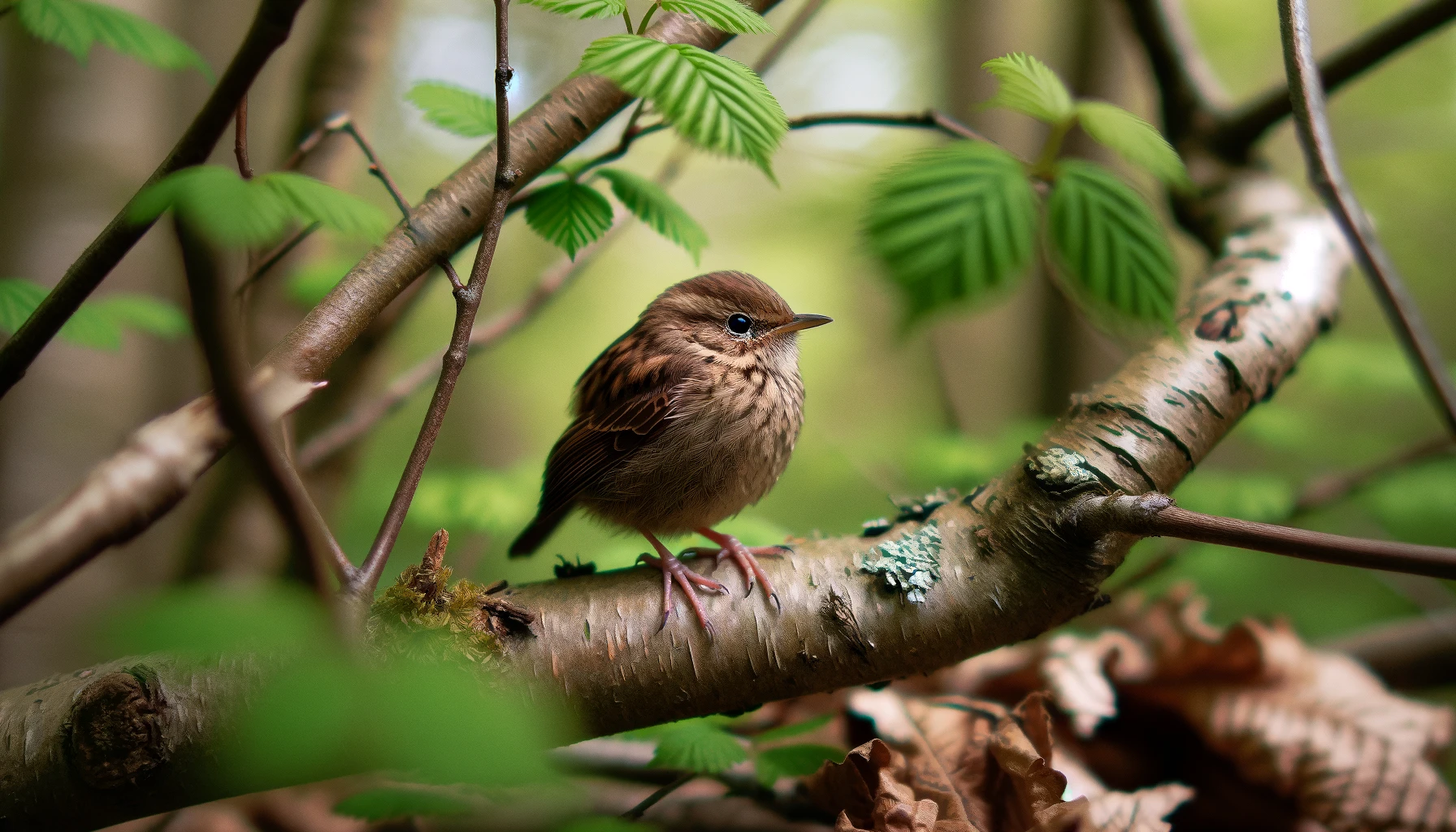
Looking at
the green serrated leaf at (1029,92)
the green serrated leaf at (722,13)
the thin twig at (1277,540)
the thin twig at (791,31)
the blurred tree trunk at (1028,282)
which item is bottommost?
the thin twig at (1277,540)

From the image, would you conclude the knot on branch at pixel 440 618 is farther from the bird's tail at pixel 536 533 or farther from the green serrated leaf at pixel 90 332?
the green serrated leaf at pixel 90 332

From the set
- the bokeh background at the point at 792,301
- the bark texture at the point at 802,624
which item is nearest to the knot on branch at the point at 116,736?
the bark texture at the point at 802,624

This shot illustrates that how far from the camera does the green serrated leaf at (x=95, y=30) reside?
153cm

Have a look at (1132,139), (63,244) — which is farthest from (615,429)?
(63,244)

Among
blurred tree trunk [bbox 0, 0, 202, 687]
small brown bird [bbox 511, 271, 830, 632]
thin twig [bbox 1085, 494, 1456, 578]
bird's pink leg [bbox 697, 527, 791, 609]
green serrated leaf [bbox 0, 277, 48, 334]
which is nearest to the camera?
thin twig [bbox 1085, 494, 1456, 578]

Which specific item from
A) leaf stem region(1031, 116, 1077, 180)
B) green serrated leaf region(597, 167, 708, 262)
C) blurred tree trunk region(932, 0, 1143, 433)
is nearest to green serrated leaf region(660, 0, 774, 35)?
leaf stem region(1031, 116, 1077, 180)

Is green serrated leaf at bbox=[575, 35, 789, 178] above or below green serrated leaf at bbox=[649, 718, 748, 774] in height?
above

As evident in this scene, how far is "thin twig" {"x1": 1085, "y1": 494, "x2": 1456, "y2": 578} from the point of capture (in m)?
1.14

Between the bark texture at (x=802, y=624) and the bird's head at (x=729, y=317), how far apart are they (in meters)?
0.84

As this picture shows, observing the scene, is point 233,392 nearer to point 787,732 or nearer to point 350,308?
point 350,308

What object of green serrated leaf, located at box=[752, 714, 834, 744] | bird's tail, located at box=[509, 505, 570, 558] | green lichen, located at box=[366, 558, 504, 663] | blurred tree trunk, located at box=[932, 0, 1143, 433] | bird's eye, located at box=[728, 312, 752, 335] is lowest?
green serrated leaf, located at box=[752, 714, 834, 744]

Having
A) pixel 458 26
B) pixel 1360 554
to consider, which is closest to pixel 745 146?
pixel 1360 554

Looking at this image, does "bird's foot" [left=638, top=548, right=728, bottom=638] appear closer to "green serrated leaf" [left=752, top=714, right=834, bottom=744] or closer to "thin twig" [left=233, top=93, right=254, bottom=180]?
"green serrated leaf" [left=752, top=714, right=834, bottom=744]

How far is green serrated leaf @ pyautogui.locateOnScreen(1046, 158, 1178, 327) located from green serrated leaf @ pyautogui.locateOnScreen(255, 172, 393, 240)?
1007 mm
